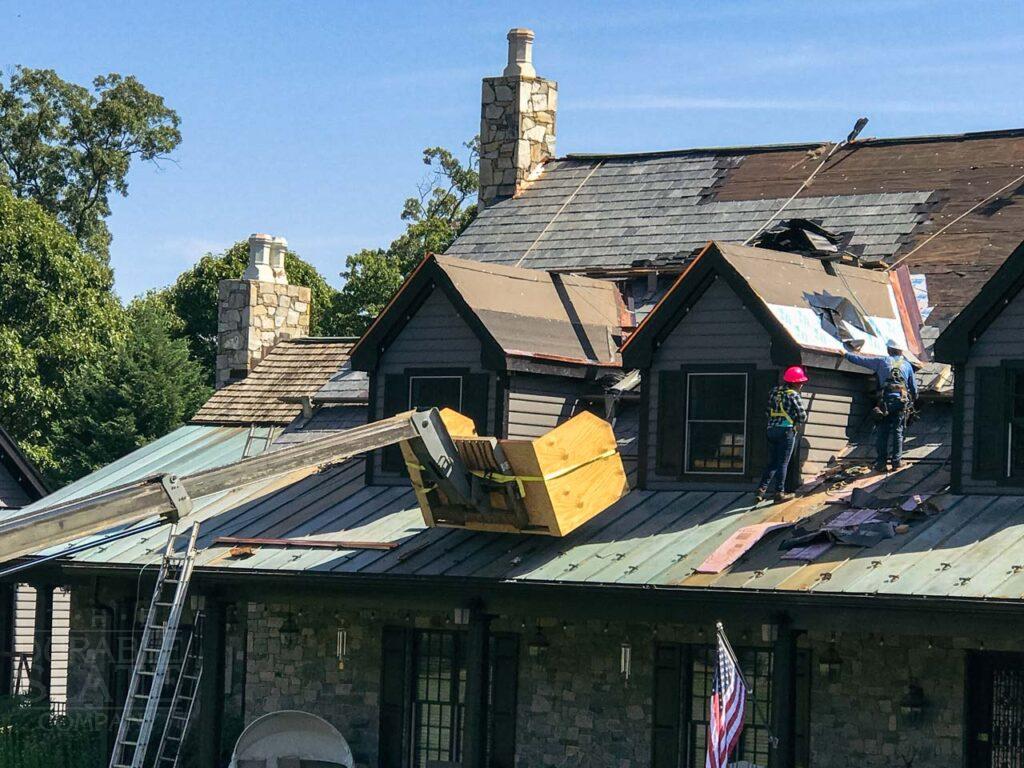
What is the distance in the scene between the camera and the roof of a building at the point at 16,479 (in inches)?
1388

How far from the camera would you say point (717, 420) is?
2323 cm

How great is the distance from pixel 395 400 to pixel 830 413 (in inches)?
230

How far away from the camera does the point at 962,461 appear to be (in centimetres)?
2123

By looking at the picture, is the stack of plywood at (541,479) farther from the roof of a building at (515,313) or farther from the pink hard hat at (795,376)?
the pink hard hat at (795,376)

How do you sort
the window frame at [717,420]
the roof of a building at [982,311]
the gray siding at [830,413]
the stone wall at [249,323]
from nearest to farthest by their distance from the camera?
the roof of a building at [982,311]
the gray siding at [830,413]
the window frame at [717,420]
the stone wall at [249,323]

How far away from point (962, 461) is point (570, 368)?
227 inches

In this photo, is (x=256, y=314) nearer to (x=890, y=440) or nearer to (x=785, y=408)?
(x=785, y=408)

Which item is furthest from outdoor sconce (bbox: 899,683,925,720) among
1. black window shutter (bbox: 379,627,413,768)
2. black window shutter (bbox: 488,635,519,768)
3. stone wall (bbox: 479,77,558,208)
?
stone wall (bbox: 479,77,558,208)

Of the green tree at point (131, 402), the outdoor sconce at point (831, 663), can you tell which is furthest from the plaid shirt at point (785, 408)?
the green tree at point (131, 402)

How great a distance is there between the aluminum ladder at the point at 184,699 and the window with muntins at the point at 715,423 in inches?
263

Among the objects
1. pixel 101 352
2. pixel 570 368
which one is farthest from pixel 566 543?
pixel 101 352

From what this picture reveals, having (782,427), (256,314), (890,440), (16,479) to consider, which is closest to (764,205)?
(890,440)

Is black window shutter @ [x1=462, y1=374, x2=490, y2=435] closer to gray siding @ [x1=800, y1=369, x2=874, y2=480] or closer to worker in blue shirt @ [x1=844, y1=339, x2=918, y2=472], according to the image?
gray siding @ [x1=800, y1=369, x2=874, y2=480]

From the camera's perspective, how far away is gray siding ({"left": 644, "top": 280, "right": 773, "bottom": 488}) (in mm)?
22984
